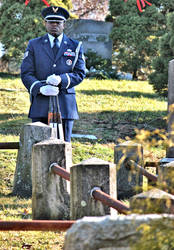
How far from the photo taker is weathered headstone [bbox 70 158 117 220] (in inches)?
117

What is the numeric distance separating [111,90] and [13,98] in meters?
2.89

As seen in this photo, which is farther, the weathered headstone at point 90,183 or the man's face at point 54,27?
the man's face at point 54,27

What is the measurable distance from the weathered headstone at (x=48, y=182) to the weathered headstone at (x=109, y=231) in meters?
1.80

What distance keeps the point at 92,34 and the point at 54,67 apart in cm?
1306

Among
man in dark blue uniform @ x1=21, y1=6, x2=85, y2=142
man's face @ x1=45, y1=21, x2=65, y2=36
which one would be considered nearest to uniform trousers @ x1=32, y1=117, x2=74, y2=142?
man in dark blue uniform @ x1=21, y1=6, x2=85, y2=142

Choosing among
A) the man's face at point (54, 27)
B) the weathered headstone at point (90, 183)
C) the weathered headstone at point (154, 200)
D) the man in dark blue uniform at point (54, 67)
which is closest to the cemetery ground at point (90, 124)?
the weathered headstone at point (90, 183)

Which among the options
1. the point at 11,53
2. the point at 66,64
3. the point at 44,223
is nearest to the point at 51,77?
the point at 66,64

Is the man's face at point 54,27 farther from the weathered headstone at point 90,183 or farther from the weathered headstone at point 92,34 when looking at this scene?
the weathered headstone at point 92,34

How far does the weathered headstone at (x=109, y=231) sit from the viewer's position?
70.2 inches

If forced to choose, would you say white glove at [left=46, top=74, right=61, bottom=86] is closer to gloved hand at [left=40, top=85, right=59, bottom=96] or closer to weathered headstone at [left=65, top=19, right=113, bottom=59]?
gloved hand at [left=40, top=85, right=59, bottom=96]

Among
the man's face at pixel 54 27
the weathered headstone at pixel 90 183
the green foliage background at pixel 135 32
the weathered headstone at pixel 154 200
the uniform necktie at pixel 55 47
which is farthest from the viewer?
the green foliage background at pixel 135 32

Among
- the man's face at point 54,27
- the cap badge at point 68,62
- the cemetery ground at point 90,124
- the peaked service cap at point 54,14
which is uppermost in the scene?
the peaked service cap at point 54,14

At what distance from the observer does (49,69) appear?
5625 millimetres

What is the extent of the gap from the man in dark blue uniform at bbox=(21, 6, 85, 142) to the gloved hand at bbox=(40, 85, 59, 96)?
0.10 m
